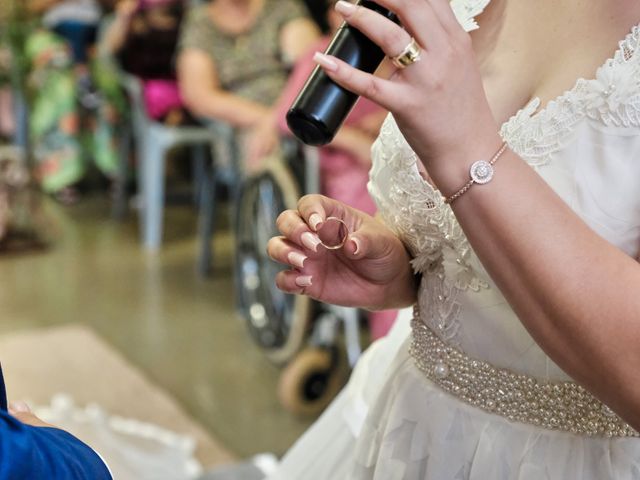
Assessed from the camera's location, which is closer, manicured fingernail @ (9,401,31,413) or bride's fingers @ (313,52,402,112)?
bride's fingers @ (313,52,402,112)

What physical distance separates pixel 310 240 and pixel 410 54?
24 centimetres

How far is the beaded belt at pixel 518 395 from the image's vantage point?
815 millimetres

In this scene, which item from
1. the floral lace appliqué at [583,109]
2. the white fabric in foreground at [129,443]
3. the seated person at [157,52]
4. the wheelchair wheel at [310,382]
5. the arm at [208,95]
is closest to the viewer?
the floral lace appliqué at [583,109]

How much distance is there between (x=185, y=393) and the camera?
268 cm

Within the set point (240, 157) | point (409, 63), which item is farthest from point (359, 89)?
point (240, 157)

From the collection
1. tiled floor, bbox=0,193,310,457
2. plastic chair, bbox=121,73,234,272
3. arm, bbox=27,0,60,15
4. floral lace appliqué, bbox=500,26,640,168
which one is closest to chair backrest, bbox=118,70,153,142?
plastic chair, bbox=121,73,234,272

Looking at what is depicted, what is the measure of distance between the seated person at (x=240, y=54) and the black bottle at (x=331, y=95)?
252cm

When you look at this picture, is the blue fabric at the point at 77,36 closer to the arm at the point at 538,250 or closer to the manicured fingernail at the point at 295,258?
the manicured fingernail at the point at 295,258

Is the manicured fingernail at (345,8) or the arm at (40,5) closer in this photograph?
the manicured fingernail at (345,8)

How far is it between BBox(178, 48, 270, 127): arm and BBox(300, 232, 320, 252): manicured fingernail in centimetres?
237

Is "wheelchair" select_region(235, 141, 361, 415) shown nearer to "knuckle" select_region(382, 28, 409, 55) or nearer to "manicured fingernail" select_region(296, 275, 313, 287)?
"manicured fingernail" select_region(296, 275, 313, 287)

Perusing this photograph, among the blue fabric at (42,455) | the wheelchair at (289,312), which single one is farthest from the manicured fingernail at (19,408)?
the wheelchair at (289,312)

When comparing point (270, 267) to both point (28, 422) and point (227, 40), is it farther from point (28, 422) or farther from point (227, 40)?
point (28, 422)

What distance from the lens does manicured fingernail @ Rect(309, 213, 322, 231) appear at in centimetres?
80
